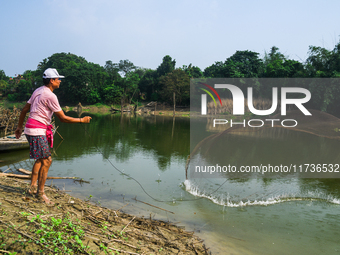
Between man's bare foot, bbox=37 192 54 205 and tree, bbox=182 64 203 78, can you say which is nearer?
man's bare foot, bbox=37 192 54 205

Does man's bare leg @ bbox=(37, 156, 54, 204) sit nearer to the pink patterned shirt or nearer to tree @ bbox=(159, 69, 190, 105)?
the pink patterned shirt

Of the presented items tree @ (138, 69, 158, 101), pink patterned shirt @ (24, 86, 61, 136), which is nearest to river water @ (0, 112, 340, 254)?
pink patterned shirt @ (24, 86, 61, 136)

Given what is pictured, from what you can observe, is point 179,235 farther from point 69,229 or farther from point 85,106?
point 85,106

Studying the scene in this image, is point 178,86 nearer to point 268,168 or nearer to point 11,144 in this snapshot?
point 268,168

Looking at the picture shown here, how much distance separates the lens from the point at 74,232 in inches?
119

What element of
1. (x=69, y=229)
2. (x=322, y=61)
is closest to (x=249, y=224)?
(x=69, y=229)

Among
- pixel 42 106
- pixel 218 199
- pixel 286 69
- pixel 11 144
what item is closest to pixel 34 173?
pixel 42 106

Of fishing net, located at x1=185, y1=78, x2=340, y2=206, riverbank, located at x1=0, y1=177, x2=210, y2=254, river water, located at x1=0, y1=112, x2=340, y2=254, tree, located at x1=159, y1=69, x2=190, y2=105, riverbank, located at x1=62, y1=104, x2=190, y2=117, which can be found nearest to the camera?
riverbank, located at x1=0, y1=177, x2=210, y2=254

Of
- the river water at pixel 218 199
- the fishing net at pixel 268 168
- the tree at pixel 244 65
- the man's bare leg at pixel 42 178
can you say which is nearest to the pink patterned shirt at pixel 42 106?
the man's bare leg at pixel 42 178

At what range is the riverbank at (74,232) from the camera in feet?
8.79

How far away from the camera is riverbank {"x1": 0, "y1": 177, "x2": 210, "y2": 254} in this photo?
8.79 feet

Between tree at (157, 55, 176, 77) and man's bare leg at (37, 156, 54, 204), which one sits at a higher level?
tree at (157, 55, 176, 77)

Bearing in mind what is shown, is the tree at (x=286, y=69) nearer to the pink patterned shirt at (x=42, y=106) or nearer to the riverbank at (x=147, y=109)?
the riverbank at (x=147, y=109)

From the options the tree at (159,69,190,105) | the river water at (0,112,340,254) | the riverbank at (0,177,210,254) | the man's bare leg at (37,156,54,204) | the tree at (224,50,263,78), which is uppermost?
the tree at (224,50,263,78)
